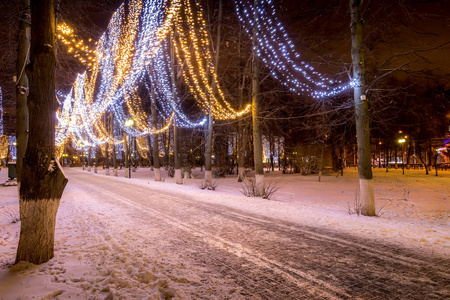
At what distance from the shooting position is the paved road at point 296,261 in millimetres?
3621

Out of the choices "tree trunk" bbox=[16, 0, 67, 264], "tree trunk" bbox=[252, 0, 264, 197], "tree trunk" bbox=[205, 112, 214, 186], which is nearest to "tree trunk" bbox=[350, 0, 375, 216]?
"tree trunk" bbox=[252, 0, 264, 197]

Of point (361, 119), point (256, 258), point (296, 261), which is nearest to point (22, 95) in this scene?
point (256, 258)

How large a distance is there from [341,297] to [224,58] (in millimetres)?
19911

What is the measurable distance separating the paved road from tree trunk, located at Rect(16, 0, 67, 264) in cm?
203

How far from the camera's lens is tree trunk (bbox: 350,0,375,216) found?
28.2 ft

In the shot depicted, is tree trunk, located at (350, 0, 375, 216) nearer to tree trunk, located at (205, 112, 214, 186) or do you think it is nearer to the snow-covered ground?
the snow-covered ground

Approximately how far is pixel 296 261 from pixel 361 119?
5872 mm

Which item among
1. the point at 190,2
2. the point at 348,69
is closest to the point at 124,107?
the point at 190,2

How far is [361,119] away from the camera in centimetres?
870

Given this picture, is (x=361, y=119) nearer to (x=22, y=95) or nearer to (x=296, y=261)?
(x=296, y=261)

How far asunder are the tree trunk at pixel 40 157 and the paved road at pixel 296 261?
2.03 meters

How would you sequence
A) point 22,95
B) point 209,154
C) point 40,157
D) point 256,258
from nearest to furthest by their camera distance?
point 40,157, point 256,258, point 22,95, point 209,154

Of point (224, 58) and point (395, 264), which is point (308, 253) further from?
point (224, 58)

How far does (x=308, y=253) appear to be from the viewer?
16.7 ft
